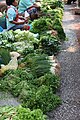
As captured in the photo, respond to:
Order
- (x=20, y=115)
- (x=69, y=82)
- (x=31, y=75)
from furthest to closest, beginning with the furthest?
(x=69, y=82)
(x=31, y=75)
(x=20, y=115)

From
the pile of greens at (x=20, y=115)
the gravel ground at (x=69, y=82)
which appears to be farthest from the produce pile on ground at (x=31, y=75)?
the gravel ground at (x=69, y=82)

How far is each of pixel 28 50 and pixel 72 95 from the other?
2.00 metres

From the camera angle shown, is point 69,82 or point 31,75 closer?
point 31,75

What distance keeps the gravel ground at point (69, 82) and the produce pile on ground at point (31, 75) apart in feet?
0.47

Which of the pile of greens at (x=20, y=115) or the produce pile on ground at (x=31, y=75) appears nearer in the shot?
A: the pile of greens at (x=20, y=115)

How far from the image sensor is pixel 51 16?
1088 centimetres

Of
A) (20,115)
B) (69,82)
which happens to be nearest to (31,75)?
(69,82)

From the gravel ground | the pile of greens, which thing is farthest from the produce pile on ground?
the gravel ground

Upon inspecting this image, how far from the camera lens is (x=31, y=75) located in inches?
223

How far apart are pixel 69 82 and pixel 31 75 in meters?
0.74

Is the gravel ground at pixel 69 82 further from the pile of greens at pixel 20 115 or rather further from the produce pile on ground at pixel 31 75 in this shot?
the pile of greens at pixel 20 115

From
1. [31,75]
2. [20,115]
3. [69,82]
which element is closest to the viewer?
[20,115]

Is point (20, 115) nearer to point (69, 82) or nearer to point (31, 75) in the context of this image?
point (31, 75)

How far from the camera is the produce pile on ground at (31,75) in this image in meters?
4.33
